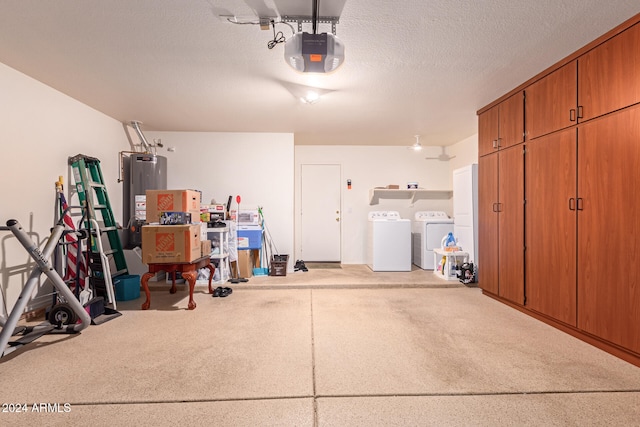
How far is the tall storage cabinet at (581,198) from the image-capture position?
213 centimetres

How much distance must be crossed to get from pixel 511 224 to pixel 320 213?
11.5 feet

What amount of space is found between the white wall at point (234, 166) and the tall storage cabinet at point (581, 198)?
10.5ft

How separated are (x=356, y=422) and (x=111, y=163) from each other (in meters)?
4.51

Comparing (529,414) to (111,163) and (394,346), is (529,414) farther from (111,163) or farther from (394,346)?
(111,163)

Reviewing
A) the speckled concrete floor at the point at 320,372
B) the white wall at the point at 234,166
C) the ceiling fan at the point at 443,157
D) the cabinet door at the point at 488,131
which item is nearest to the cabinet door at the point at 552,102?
the cabinet door at the point at 488,131

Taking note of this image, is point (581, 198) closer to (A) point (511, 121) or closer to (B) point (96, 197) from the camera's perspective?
(A) point (511, 121)

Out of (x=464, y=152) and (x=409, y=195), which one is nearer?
(x=464, y=152)

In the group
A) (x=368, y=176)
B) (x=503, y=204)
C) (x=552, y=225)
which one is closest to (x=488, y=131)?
(x=503, y=204)

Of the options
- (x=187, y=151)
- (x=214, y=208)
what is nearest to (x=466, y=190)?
(x=214, y=208)

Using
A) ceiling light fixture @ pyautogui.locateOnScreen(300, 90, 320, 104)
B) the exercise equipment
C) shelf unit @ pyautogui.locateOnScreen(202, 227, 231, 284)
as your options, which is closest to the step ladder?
the exercise equipment

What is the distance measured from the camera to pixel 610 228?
225cm

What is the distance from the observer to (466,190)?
452 centimetres

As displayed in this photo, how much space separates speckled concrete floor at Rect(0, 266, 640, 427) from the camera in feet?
5.20

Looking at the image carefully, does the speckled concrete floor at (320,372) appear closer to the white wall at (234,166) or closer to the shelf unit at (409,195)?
the white wall at (234,166)
